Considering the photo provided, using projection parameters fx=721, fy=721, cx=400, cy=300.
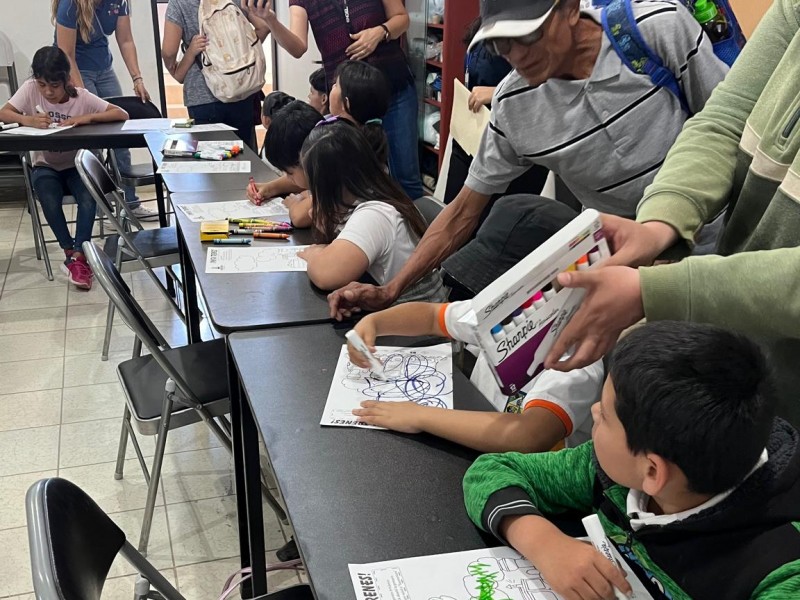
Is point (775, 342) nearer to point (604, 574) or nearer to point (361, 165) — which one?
point (604, 574)

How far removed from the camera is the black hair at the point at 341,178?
1.84 meters

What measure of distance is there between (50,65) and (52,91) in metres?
0.15

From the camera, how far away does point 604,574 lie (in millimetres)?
777

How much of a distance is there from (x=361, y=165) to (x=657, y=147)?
2.55 ft

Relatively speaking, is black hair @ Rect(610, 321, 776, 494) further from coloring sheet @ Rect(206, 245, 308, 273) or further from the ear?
coloring sheet @ Rect(206, 245, 308, 273)

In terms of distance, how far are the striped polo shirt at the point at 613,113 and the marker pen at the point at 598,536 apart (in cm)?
78

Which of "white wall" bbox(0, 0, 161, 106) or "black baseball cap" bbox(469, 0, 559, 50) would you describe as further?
"white wall" bbox(0, 0, 161, 106)

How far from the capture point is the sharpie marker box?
2.63 feet

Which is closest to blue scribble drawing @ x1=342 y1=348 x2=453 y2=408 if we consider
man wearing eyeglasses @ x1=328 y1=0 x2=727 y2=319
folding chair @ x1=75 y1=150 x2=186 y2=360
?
man wearing eyeglasses @ x1=328 y1=0 x2=727 y2=319

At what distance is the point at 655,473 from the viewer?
0.72 meters

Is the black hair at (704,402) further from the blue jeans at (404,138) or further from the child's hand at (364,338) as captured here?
the blue jeans at (404,138)

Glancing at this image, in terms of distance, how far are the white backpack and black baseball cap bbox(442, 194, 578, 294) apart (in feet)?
8.94

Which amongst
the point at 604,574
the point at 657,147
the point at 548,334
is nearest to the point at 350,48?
the point at 657,147

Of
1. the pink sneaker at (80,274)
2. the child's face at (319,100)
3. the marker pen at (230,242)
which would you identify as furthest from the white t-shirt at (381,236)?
the pink sneaker at (80,274)
